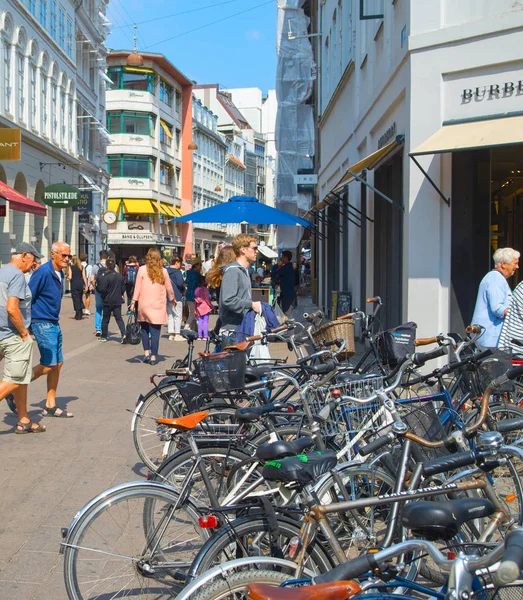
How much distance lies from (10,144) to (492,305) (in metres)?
18.7

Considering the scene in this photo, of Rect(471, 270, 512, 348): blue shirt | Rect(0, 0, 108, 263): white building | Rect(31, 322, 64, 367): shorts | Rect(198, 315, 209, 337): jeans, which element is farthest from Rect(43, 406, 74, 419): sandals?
Rect(0, 0, 108, 263): white building

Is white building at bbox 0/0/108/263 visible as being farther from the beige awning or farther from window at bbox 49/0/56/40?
the beige awning

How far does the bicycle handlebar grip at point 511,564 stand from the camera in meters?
1.82

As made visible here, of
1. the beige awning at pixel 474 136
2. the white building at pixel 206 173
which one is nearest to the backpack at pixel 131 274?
the beige awning at pixel 474 136

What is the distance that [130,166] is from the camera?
6081 cm

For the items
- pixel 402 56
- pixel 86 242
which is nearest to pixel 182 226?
pixel 86 242

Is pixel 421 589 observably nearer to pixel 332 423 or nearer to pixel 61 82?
pixel 332 423

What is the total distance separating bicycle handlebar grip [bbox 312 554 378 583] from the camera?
2066mm

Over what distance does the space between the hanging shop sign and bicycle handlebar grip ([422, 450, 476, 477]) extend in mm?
28765

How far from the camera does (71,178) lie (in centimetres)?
3591

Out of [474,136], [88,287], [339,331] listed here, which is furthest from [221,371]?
[88,287]

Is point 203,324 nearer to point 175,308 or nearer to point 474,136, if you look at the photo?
point 175,308

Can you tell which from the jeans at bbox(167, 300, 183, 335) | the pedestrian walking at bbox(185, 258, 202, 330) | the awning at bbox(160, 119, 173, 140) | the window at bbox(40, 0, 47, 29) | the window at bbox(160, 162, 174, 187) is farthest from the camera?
the window at bbox(160, 162, 174, 187)

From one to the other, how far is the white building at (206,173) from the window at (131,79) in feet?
49.3
